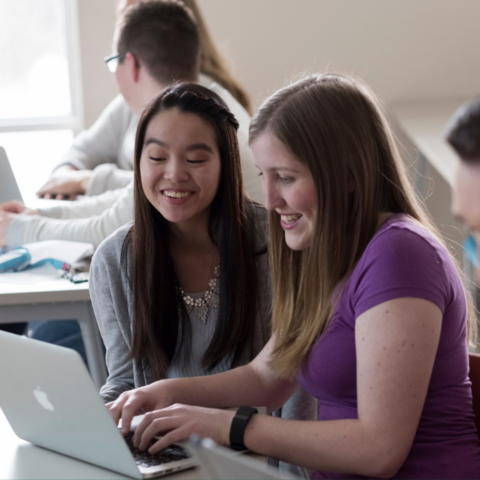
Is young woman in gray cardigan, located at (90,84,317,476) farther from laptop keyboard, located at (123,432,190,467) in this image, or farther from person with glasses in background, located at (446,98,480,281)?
person with glasses in background, located at (446,98,480,281)

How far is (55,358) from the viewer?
0.86 metres

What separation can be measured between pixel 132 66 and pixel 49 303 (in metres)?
0.82

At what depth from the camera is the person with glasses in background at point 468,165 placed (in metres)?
0.72

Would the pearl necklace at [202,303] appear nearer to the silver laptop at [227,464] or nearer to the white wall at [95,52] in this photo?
the silver laptop at [227,464]

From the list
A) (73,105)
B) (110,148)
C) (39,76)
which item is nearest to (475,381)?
(110,148)

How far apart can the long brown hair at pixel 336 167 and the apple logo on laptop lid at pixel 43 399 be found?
41cm

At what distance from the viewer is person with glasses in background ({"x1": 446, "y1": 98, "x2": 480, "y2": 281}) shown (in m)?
0.72

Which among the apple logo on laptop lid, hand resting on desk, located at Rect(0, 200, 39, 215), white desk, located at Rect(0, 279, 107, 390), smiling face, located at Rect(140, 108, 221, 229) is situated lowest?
white desk, located at Rect(0, 279, 107, 390)

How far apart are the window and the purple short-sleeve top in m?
2.54

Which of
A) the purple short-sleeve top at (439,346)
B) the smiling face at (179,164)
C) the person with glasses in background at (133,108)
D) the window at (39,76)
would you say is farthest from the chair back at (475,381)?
the window at (39,76)

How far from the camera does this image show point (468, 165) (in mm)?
730

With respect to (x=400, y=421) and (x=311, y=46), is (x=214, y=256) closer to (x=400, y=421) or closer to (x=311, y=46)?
(x=400, y=421)

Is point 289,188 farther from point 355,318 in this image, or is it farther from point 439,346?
point 439,346

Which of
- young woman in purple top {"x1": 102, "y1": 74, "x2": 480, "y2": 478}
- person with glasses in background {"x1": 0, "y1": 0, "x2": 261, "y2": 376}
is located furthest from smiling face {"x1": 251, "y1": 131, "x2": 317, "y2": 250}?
person with glasses in background {"x1": 0, "y1": 0, "x2": 261, "y2": 376}
